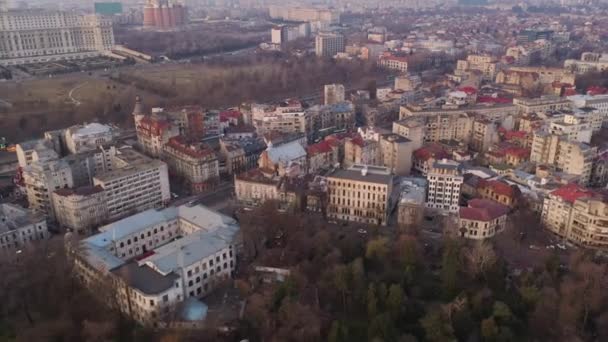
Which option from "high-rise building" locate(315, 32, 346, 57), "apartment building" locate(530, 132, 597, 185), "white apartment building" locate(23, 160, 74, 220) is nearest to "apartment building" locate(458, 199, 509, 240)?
"apartment building" locate(530, 132, 597, 185)

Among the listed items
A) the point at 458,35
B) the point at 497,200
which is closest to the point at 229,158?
the point at 497,200

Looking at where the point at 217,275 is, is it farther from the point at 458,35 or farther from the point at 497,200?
the point at 458,35

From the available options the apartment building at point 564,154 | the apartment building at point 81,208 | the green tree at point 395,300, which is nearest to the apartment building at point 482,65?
the apartment building at point 564,154

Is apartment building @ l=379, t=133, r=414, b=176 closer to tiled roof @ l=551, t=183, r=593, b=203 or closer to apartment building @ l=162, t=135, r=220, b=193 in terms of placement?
tiled roof @ l=551, t=183, r=593, b=203

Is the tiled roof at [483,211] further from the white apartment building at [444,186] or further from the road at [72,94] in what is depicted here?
the road at [72,94]

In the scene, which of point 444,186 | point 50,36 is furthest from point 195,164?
point 50,36
